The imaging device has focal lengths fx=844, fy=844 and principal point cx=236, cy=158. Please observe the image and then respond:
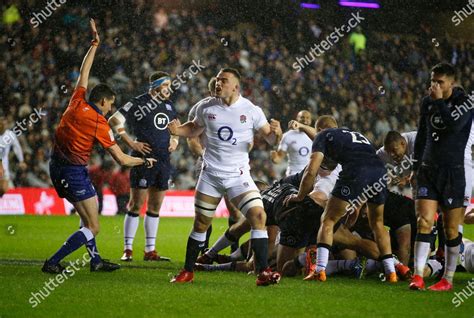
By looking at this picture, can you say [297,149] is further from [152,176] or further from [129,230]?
[129,230]

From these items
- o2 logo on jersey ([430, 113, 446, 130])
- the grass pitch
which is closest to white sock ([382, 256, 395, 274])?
the grass pitch

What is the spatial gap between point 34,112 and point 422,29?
47.4ft

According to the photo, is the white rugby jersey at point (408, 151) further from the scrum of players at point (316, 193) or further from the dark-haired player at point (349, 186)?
the dark-haired player at point (349, 186)

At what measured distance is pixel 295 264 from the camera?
31.8 feet

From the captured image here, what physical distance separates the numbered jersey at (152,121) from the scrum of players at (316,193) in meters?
0.91

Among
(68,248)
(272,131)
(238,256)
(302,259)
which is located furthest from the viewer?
(238,256)

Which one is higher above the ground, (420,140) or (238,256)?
(420,140)

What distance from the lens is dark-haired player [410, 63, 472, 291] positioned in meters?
8.39

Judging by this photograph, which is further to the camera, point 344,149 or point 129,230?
point 129,230

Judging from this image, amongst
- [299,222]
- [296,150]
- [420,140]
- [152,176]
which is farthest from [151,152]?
[420,140]

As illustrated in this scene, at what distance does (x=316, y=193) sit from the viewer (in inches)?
414

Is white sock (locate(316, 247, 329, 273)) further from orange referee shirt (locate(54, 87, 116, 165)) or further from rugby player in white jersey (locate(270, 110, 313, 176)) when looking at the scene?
rugby player in white jersey (locate(270, 110, 313, 176))

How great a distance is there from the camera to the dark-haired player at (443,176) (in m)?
8.39

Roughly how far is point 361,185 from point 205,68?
57.5 ft
